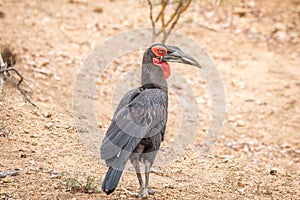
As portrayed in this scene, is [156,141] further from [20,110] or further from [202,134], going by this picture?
[202,134]

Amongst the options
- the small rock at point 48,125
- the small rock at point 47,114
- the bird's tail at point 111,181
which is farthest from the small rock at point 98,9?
the bird's tail at point 111,181

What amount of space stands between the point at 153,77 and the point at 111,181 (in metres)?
Answer: 1.39

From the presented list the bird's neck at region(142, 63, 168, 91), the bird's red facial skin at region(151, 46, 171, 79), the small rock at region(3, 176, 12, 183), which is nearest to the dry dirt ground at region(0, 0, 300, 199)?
the small rock at region(3, 176, 12, 183)

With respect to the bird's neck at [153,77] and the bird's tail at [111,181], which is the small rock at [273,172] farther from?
the bird's tail at [111,181]

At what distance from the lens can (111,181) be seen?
13.6 feet

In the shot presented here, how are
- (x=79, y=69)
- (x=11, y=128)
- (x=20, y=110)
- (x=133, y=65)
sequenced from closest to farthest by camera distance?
(x=11, y=128), (x=20, y=110), (x=79, y=69), (x=133, y=65)

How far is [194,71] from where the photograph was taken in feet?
33.4

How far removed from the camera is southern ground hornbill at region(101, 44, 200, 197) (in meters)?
4.36

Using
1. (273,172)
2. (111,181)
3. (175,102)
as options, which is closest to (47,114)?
(111,181)

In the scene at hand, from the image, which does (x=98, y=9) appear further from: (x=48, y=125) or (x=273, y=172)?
(x=273, y=172)

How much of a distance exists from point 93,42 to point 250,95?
3.47m

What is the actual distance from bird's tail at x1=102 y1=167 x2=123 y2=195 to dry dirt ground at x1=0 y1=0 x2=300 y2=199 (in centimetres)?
48

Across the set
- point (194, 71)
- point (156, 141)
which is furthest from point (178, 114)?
point (156, 141)

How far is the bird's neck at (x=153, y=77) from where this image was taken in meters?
5.12
